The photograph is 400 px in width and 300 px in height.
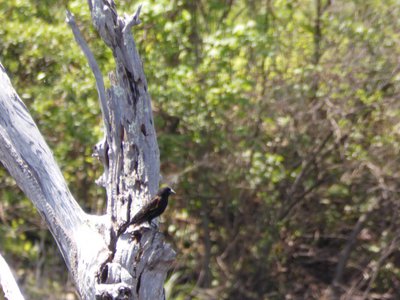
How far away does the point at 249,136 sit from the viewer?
21.6ft

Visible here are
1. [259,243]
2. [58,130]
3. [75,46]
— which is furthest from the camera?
[259,243]

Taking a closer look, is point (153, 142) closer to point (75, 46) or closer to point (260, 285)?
point (75, 46)

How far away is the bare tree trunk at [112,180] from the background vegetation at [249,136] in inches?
107

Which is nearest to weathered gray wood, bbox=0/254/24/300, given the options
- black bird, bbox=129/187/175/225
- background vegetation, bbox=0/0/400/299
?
black bird, bbox=129/187/175/225

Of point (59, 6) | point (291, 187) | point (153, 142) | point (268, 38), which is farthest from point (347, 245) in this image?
point (153, 142)

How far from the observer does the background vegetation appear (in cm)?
595

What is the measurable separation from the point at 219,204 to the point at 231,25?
1723 mm

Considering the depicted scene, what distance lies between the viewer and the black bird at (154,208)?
2484 millimetres


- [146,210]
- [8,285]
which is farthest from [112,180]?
[8,285]

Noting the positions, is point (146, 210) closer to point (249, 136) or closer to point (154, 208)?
point (154, 208)

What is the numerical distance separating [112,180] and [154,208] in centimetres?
30

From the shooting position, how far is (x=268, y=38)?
6.18 meters

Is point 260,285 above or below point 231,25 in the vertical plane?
below

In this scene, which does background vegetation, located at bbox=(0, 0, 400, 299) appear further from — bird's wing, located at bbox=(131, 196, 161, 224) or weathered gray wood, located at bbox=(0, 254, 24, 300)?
bird's wing, located at bbox=(131, 196, 161, 224)
